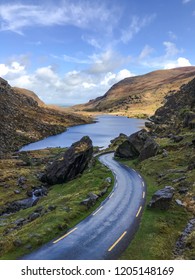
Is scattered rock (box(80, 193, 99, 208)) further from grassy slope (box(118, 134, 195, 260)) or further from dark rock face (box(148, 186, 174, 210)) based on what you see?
dark rock face (box(148, 186, 174, 210))

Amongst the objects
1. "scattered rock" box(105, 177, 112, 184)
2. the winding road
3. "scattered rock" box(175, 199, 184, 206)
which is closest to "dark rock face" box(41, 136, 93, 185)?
"scattered rock" box(105, 177, 112, 184)

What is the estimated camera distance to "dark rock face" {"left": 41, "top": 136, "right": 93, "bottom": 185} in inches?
2904

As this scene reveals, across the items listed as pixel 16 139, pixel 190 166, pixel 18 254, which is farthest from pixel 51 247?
pixel 16 139

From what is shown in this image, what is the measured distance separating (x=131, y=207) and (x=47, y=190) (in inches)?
1249

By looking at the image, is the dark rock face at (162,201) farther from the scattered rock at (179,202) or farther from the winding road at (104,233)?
the winding road at (104,233)

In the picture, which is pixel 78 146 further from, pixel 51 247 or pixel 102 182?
pixel 51 247

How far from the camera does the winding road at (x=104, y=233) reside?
1111 inches

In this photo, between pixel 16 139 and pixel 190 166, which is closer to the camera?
pixel 190 166

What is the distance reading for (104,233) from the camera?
33.0 meters

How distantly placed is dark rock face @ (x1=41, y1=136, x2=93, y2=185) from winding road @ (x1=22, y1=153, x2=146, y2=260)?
997 inches

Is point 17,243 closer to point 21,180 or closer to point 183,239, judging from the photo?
point 183,239

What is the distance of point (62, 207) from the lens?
41938mm
